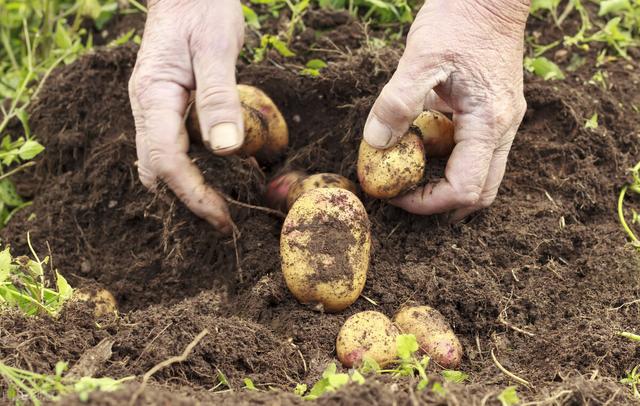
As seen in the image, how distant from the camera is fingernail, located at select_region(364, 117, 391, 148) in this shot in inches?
94.0

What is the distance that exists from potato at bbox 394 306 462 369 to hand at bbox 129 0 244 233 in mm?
758

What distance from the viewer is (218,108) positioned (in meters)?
2.39

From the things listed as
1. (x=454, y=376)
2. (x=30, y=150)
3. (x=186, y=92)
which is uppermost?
(x=186, y=92)

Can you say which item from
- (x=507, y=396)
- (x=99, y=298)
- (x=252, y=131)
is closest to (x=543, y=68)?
(x=252, y=131)

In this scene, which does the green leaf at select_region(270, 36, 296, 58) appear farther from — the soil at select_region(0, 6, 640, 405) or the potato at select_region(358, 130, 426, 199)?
the potato at select_region(358, 130, 426, 199)

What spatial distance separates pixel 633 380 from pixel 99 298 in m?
1.65

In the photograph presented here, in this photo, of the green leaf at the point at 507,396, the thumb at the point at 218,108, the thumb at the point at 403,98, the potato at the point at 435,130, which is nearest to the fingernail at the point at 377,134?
the thumb at the point at 403,98

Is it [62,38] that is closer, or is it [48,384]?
[48,384]

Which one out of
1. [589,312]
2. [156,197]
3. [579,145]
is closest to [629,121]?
[579,145]

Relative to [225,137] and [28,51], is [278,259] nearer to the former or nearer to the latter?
[225,137]

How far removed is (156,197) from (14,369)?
0.98m

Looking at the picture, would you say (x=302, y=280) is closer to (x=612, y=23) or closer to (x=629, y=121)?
(x=629, y=121)

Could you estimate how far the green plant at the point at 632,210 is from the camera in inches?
103

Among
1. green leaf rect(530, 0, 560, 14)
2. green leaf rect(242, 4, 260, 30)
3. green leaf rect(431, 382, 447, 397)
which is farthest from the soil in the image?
green leaf rect(530, 0, 560, 14)
